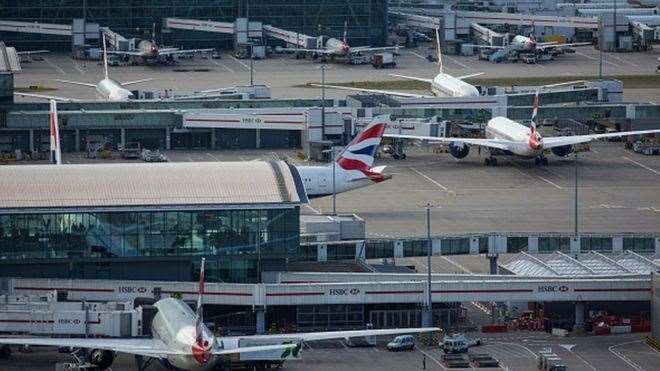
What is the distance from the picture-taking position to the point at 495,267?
107250 mm

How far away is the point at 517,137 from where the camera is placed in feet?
480

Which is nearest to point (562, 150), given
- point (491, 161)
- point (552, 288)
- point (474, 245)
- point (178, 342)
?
point (491, 161)

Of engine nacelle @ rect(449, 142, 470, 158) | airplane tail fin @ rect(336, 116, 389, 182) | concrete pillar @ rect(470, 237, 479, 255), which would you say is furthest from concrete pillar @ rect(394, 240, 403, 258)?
engine nacelle @ rect(449, 142, 470, 158)

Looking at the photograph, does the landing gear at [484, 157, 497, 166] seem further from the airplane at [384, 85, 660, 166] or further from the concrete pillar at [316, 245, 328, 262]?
the concrete pillar at [316, 245, 328, 262]

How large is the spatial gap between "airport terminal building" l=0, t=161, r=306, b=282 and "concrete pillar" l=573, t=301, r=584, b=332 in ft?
42.5

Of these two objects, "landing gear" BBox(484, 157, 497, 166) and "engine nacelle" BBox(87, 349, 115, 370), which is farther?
"landing gear" BBox(484, 157, 497, 166)

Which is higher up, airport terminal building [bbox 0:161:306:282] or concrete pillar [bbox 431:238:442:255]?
airport terminal building [bbox 0:161:306:282]

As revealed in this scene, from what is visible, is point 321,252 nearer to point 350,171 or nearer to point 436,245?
point 436,245

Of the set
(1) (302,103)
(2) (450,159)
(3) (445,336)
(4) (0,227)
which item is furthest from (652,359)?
(1) (302,103)

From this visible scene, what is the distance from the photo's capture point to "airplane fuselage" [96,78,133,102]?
170625 mm

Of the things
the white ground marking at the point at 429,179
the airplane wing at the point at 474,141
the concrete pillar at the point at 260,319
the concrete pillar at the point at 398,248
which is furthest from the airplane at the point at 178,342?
the airplane wing at the point at 474,141

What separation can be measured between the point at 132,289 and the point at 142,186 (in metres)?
5.46

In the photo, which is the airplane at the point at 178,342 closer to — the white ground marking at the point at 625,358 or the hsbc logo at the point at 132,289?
the hsbc logo at the point at 132,289

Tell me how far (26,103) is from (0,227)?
216 ft
